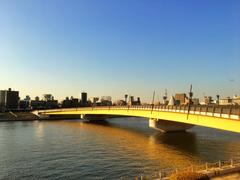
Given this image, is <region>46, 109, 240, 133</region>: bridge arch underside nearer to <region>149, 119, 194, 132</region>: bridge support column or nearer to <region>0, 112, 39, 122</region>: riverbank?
<region>149, 119, 194, 132</region>: bridge support column

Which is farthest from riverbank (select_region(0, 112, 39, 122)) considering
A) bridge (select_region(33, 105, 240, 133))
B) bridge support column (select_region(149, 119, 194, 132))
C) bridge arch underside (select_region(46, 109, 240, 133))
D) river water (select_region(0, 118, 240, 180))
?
river water (select_region(0, 118, 240, 180))

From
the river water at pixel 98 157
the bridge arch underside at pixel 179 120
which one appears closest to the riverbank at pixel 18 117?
the bridge arch underside at pixel 179 120

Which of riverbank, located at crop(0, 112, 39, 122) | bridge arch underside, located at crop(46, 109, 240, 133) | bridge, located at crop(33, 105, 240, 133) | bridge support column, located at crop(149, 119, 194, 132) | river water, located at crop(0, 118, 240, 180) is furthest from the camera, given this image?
riverbank, located at crop(0, 112, 39, 122)

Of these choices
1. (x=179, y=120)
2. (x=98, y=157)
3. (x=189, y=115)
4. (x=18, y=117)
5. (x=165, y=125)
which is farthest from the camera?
(x=18, y=117)

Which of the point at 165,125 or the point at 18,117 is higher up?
the point at 165,125

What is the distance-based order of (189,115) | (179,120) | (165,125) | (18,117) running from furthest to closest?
(18,117) < (165,125) < (179,120) < (189,115)

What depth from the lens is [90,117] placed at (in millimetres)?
142000

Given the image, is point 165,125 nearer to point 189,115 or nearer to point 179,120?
point 179,120

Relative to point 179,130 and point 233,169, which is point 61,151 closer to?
point 233,169

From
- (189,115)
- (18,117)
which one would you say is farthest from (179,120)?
(18,117)

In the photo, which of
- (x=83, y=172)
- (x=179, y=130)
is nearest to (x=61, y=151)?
(x=83, y=172)

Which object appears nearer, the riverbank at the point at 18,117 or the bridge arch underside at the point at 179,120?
the bridge arch underside at the point at 179,120

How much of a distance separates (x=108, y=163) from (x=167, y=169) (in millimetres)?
9170

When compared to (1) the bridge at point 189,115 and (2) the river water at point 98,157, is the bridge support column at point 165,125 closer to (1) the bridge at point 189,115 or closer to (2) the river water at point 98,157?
(1) the bridge at point 189,115
